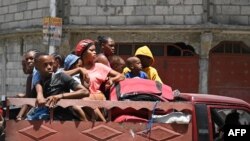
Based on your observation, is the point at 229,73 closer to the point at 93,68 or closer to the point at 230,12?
the point at 230,12

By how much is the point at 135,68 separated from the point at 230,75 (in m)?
7.78

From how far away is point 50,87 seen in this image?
445 cm

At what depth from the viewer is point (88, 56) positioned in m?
5.10

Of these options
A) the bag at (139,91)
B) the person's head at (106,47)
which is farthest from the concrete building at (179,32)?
the bag at (139,91)

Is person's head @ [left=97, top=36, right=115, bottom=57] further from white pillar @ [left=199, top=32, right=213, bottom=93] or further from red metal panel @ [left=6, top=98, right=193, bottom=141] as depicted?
white pillar @ [left=199, top=32, right=213, bottom=93]

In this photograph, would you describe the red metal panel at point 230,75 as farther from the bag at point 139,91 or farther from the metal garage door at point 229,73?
Result: the bag at point 139,91

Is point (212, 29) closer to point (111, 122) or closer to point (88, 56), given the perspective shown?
point (88, 56)

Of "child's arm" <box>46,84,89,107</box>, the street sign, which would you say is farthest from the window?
"child's arm" <box>46,84,89,107</box>

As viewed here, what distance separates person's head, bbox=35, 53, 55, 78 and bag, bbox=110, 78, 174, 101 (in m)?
0.62

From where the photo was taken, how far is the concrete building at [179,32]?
12680 mm

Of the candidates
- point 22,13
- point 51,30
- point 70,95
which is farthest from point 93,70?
point 22,13

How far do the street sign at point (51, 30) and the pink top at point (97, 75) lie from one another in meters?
4.85

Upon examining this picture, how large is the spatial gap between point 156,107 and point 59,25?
638cm

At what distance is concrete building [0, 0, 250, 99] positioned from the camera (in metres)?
12.7
